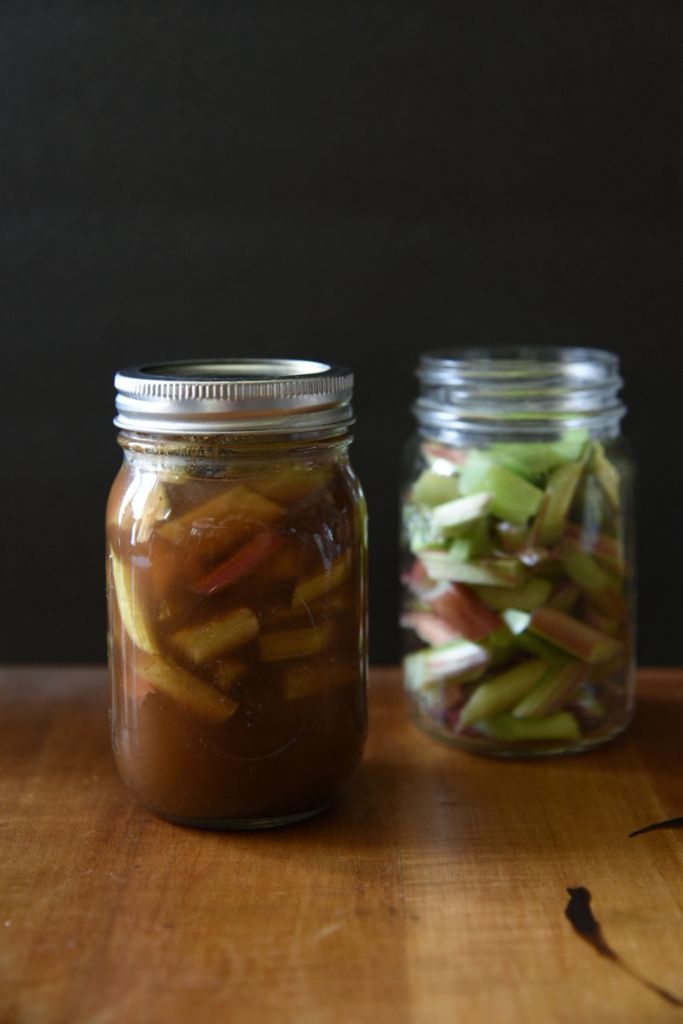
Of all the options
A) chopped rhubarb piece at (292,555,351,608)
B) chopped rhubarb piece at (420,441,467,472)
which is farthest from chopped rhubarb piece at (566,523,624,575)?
chopped rhubarb piece at (292,555,351,608)

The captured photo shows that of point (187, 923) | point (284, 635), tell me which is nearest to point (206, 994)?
point (187, 923)

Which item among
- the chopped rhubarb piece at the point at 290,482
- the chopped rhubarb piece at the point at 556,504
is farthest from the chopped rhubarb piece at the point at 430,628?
the chopped rhubarb piece at the point at 290,482

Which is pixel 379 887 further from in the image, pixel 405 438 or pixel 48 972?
pixel 405 438

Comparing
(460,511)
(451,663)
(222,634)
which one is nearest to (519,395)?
(460,511)

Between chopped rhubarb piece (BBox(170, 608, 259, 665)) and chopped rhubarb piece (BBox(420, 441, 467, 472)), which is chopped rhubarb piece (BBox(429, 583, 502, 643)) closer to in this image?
chopped rhubarb piece (BBox(420, 441, 467, 472))

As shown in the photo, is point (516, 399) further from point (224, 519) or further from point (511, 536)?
point (224, 519)
